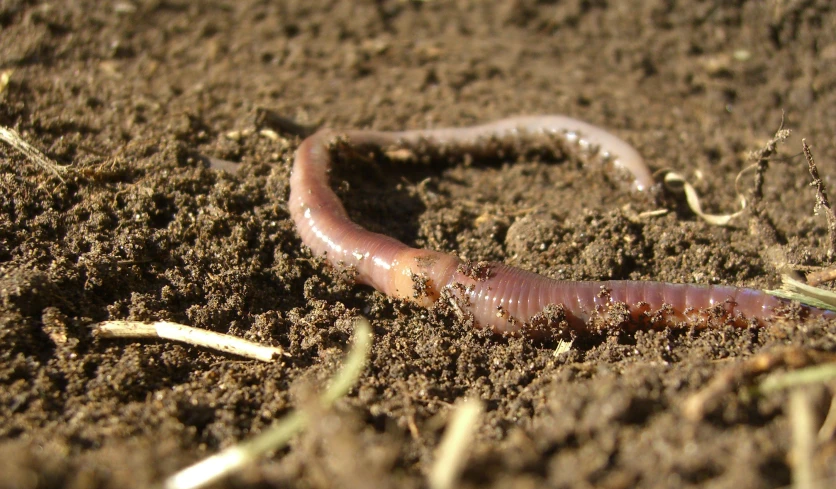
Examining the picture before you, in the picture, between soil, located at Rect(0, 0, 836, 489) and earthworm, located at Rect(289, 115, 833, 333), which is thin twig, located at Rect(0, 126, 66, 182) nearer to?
soil, located at Rect(0, 0, 836, 489)

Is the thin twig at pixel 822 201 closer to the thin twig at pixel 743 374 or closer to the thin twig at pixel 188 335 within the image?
the thin twig at pixel 743 374

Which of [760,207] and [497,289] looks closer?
[497,289]

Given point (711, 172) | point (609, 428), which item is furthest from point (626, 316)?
point (711, 172)

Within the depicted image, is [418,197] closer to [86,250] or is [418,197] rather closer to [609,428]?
[86,250]

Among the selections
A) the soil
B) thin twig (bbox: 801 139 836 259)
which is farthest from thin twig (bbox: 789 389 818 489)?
thin twig (bbox: 801 139 836 259)

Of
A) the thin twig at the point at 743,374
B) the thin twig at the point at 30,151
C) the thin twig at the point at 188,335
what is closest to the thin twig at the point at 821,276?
the thin twig at the point at 743,374

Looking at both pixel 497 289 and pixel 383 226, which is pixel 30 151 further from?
pixel 497 289

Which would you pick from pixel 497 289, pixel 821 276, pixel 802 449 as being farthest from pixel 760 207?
pixel 802 449
